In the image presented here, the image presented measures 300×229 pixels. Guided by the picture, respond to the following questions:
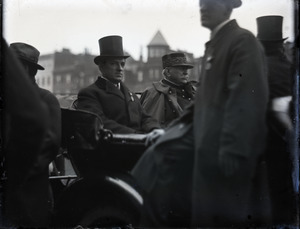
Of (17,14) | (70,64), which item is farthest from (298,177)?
(70,64)

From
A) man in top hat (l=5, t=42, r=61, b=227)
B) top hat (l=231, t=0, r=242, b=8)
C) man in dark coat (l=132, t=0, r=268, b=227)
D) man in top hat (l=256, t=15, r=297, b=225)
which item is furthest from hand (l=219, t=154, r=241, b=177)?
man in top hat (l=5, t=42, r=61, b=227)

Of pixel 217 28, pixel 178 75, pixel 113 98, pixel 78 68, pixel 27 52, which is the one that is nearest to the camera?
pixel 217 28

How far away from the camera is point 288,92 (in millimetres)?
3295

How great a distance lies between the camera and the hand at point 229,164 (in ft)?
9.84

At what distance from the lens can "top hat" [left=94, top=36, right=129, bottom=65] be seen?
3945 mm

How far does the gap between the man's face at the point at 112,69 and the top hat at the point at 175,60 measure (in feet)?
2.67

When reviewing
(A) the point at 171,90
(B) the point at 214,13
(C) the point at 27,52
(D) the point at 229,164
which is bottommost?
(D) the point at 229,164

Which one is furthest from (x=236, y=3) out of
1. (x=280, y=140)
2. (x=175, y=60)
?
(x=175, y=60)

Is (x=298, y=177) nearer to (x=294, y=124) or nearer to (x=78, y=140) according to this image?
(x=294, y=124)

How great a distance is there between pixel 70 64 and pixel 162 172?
3401mm

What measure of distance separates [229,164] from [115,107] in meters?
1.25

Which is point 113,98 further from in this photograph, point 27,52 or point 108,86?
point 27,52

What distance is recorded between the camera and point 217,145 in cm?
304

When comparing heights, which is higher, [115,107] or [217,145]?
[115,107]
